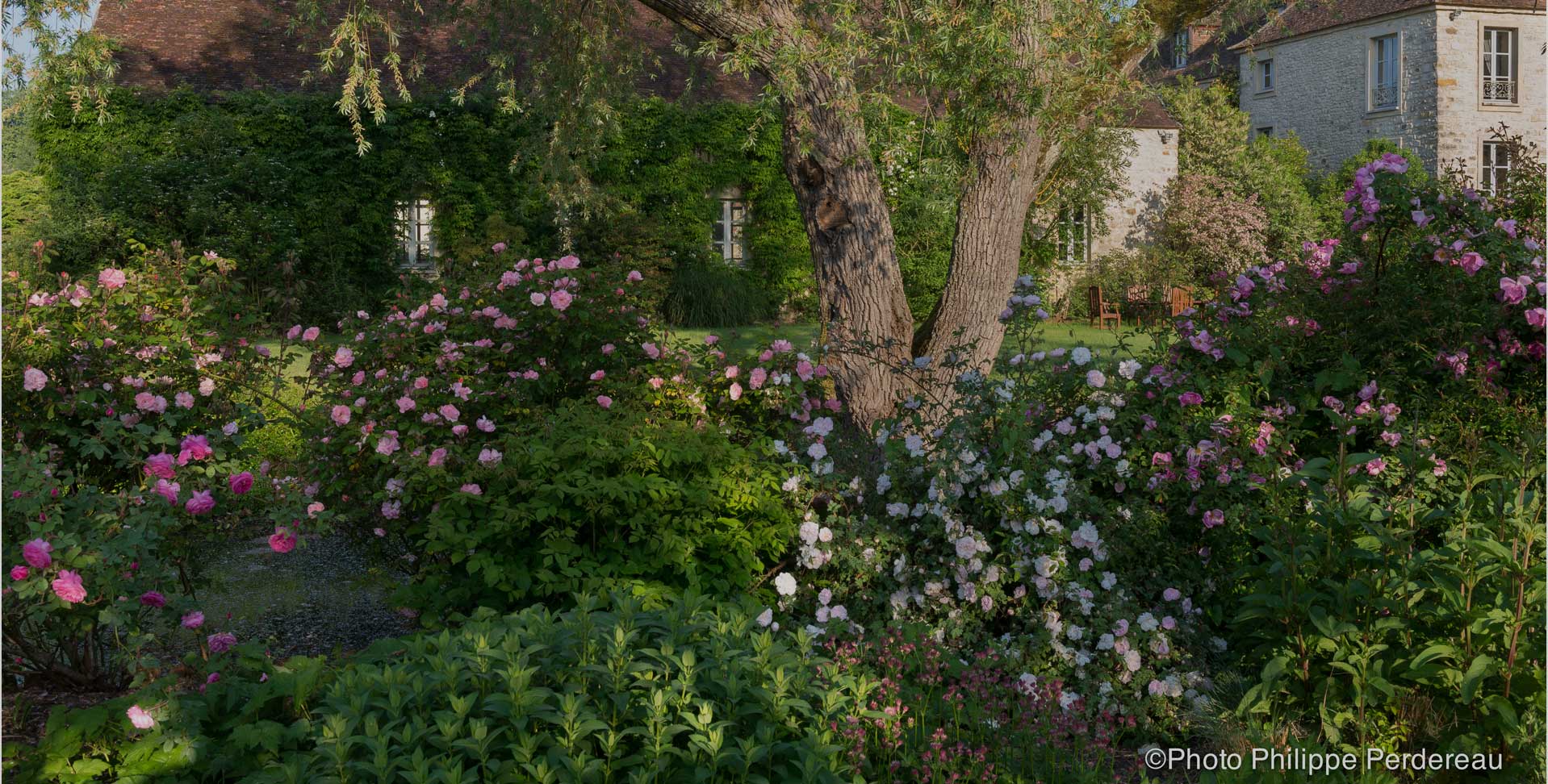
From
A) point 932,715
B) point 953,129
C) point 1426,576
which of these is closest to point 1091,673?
point 932,715

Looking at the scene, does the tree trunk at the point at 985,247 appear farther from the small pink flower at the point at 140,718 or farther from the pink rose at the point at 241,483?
the small pink flower at the point at 140,718

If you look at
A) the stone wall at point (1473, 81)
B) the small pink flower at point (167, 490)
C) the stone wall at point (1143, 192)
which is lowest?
the small pink flower at point (167, 490)

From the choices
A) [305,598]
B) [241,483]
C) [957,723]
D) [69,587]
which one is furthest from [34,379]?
[957,723]

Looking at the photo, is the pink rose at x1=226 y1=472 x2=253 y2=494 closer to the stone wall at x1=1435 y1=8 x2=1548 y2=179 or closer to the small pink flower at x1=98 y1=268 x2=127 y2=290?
the small pink flower at x1=98 y1=268 x2=127 y2=290

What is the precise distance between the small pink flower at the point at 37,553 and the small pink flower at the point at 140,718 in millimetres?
440

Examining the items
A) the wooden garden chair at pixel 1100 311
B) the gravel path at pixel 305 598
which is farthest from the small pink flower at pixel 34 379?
the wooden garden chair at pixel 1100 311

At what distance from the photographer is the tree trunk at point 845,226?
25.2 ft

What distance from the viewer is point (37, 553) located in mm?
2908

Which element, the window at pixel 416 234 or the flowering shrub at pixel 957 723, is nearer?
the flowering shrub at pixel 957 723

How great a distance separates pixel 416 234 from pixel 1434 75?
68.9 feet

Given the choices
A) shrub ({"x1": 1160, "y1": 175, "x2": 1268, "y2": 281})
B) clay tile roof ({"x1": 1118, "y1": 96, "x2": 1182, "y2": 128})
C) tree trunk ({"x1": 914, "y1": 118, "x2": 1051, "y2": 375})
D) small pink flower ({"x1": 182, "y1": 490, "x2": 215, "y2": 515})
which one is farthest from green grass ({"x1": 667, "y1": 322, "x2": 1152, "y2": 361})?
small pink flower ({"x1": 182, "y1": 490, "x2": 215, "y2": 515})

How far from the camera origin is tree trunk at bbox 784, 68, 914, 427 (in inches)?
302

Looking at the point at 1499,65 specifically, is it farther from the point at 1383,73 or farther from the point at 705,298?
the point at 705,298

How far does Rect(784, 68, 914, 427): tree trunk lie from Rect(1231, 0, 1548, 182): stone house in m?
20.5
